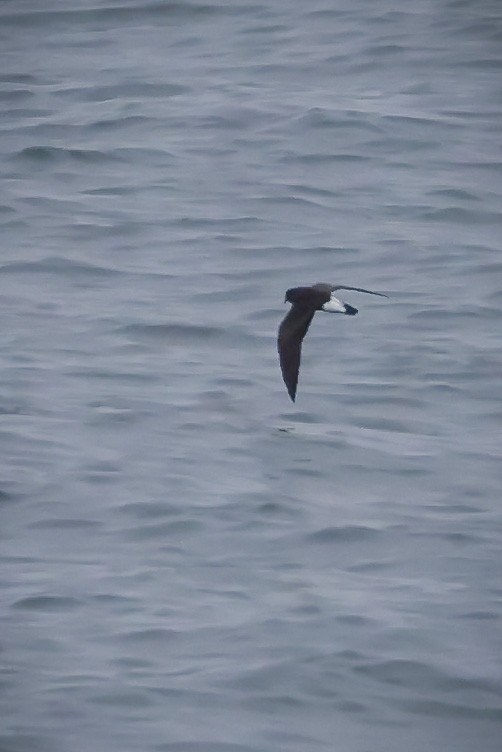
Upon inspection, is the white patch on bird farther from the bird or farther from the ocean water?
the ocean water

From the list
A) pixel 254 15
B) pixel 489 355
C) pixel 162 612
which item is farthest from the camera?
pixel 254 15

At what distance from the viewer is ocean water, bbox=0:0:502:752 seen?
21.3 ft

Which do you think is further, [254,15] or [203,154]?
[254,15]

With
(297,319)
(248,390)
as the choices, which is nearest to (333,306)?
(297,319)

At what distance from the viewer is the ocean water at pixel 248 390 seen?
6.50 m

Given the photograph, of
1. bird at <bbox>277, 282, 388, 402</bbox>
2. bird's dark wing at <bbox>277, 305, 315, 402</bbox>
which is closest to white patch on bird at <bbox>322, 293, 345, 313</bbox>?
bird at <bbox>277, 282, 388, 402</bbox>

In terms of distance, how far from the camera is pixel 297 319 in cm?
934

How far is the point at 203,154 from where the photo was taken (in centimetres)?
Result: 1495

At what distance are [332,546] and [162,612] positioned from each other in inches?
40.2

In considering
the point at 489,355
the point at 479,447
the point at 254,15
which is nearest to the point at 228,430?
the point at 479,447

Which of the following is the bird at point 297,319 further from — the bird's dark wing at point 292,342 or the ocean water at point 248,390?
the ocean water at point 248,390

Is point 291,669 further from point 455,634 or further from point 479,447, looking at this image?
point 479,447

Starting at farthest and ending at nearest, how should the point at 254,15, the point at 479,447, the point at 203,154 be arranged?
the point at 254,15 → the point at 203,154 → the point at 479,447

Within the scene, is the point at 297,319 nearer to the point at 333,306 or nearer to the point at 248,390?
the point at 333,306
